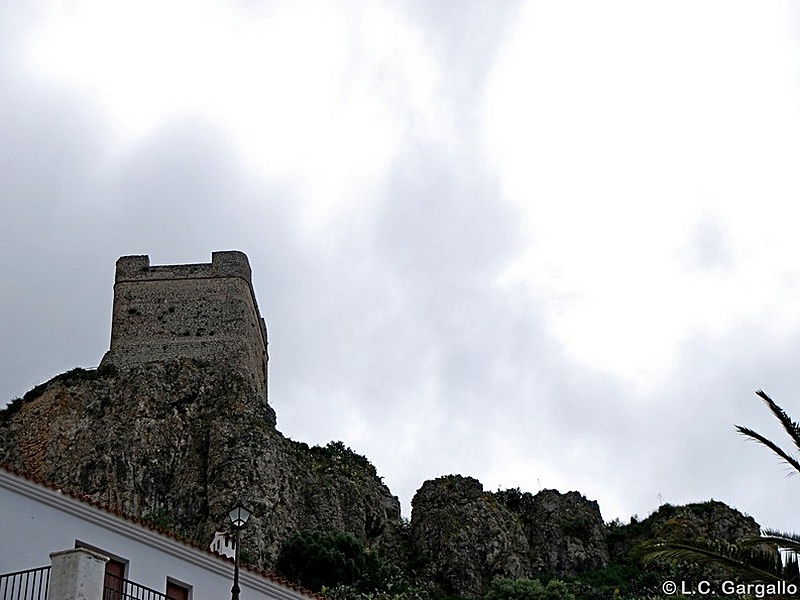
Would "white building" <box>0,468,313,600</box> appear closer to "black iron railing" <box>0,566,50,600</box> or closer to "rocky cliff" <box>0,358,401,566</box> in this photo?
"black iron railing" <box>0,566,50,600</box>

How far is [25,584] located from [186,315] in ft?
174

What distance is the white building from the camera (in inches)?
963

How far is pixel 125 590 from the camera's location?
2531cm

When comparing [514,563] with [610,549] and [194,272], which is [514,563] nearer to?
[610,549]

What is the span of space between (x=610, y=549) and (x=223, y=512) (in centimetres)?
2557

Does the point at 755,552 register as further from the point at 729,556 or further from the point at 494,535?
the point at 494,535

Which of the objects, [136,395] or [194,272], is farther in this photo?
[194,272]

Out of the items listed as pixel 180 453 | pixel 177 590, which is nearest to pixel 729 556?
pixel 177 590

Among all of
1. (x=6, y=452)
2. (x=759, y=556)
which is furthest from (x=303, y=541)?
(x=759, y=556)

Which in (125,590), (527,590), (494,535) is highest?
(494,535)

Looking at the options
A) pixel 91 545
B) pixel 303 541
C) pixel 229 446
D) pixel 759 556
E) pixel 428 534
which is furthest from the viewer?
pixel 428 534

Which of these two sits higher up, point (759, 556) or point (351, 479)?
point (351, 479)

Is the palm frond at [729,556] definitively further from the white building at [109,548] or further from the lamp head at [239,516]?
the white building at [109,548]

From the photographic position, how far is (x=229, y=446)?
228 feet
